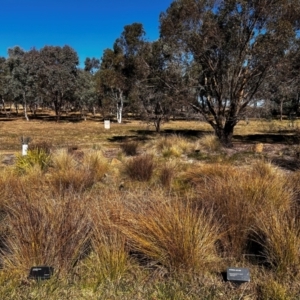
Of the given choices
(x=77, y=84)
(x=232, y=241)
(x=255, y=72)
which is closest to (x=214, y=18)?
(x=255, y=72)

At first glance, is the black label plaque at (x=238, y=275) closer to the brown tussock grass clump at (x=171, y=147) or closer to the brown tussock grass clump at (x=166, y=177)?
the brown tussock grass clump at (x=166, y=177)

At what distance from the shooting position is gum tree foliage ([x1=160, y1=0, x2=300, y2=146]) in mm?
12750

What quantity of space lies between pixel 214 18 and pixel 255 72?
2.81 metres

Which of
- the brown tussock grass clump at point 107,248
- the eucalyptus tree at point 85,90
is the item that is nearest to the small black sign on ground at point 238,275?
the brown tussock grass clump at point 107,248

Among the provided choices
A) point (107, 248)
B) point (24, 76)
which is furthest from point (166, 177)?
point (24, 76)

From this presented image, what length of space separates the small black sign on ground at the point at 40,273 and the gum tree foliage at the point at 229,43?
1157 cm

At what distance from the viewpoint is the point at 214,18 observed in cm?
1344

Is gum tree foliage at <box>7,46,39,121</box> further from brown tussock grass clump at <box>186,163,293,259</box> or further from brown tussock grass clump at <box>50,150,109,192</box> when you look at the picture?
brown tussock grass clump at <box>186,163,293,259</box>

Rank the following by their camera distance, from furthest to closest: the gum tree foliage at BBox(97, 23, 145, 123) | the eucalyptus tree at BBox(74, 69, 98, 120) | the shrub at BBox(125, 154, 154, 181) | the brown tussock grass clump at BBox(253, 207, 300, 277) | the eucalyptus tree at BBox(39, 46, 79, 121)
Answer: the eucalyptus tree at BBox(74, 69, 98, 120)
the eucalyptus tree at BBox(39, 46, 79, 121)
the gum tree foliage at BBox(97, 23, 145, 123)
the shrub at BBox(125, 154, 154, 181)
the brown tussock grass clump at BBox(253, 207, 300, 277)

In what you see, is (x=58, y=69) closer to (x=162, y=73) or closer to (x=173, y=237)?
(x=162, y=73)

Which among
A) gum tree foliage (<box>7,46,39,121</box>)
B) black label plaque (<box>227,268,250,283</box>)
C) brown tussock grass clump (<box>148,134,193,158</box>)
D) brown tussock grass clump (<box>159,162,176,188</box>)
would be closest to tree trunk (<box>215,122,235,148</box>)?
brown tussock grass clump (<box>148,134,193,158</box>)

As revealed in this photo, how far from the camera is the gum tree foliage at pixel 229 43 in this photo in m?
12.8

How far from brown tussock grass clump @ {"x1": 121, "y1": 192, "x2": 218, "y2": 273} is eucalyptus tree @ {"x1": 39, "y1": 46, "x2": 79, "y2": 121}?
39.9m

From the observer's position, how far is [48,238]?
2.89 metres
